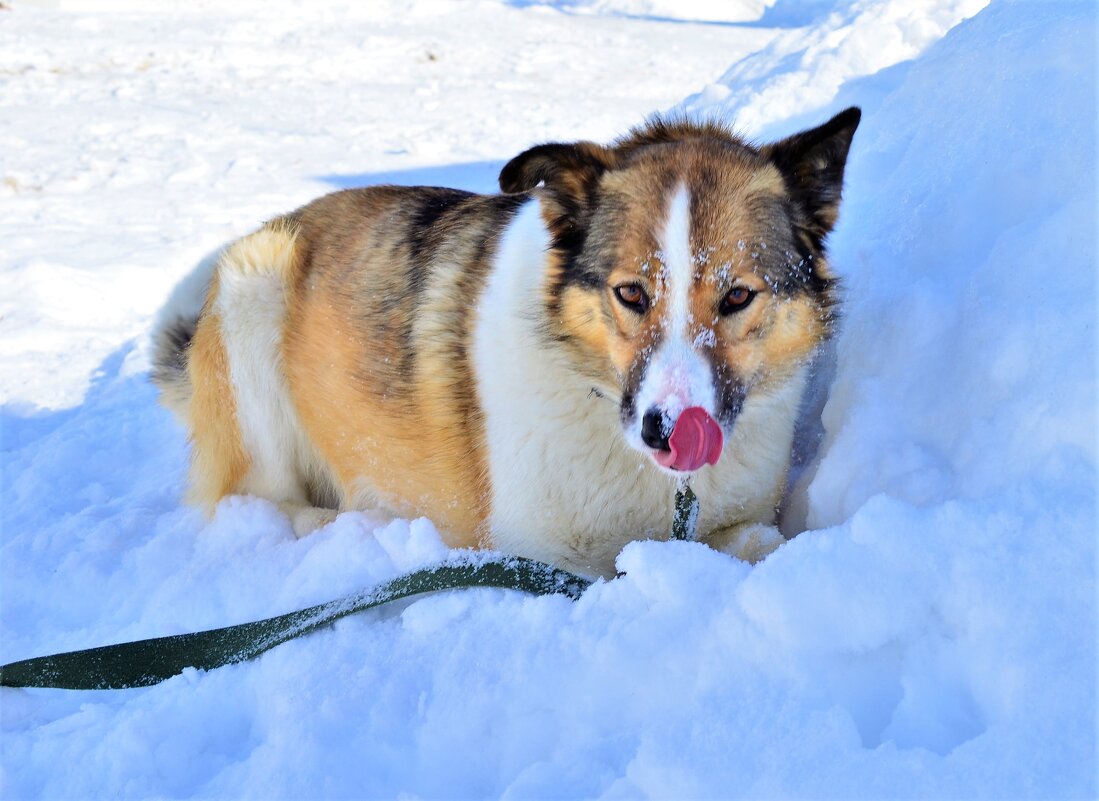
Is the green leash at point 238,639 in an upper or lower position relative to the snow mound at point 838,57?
lower

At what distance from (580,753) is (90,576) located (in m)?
1.91

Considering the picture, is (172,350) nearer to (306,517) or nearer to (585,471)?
(306,517)

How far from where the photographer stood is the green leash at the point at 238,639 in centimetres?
210

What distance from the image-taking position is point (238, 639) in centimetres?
211

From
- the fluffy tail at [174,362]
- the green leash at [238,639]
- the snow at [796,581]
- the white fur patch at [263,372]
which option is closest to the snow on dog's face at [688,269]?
the snow at [796,581]

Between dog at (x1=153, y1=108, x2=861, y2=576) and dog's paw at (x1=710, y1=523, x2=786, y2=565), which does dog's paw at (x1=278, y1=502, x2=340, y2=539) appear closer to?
dog at (x1=153, y1=108, x2=861, y2=576)

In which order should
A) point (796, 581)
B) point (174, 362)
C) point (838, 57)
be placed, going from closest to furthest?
point (796, 581), point (174, 362), point (838, 57)

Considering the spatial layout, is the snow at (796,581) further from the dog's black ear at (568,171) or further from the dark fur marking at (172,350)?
the dog's black ear at (568,171)

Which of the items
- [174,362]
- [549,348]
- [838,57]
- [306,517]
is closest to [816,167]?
[549,348]

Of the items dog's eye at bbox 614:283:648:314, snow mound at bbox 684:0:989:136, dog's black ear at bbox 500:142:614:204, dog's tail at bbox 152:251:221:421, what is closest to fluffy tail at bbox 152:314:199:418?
dog's tail at bbox 152:251:221:421

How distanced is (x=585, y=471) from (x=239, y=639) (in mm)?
939

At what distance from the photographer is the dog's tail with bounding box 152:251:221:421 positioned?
12.0ft

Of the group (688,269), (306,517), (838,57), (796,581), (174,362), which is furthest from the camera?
(838,57)

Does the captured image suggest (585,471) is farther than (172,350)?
No
